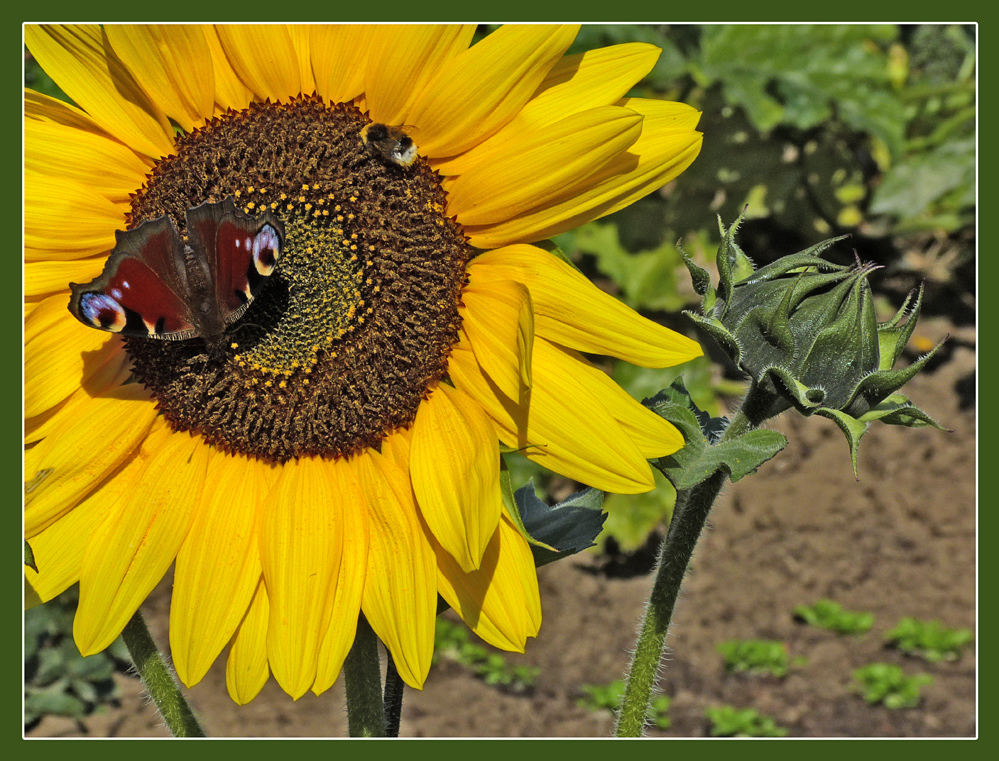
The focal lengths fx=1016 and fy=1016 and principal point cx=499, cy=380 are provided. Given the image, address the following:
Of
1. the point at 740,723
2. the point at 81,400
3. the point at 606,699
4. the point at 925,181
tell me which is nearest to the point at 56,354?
the point at 81,400

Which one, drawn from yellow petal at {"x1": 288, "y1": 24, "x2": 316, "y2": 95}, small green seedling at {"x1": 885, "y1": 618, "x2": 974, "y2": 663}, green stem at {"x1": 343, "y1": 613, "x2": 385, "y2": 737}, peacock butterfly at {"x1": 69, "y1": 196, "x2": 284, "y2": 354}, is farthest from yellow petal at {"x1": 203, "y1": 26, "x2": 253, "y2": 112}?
small green seedling at {"x1": 885, "y1": 618, "x2": 974, "y2": 663}

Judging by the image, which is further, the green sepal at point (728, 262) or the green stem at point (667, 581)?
the green stem at point (667, 581)

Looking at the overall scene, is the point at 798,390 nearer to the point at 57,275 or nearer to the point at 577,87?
the point at 577,87

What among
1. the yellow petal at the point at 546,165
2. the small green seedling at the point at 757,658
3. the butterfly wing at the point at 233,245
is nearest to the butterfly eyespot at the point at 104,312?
the butterfly wing at the point at 233,245

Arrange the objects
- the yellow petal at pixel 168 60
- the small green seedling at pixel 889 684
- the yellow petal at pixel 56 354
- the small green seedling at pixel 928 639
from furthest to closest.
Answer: the small green seedling at pixel 928 639
the small green seedling at pixel 889 684
the yellow petal at pixel 56 354
the yellow petal at pixel 168 60

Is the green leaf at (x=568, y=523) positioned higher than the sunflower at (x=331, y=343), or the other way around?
the sunflower at (x=331, y=343)

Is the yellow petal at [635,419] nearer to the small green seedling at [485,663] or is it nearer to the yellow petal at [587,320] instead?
the yellow petal at [587,320]

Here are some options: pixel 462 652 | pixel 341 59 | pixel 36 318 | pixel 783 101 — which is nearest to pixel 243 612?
pixel 36 318

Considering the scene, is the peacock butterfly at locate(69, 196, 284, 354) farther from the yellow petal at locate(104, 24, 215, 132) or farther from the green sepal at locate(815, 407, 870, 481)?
the green sepal at locate(815, 407, 870, 481)
